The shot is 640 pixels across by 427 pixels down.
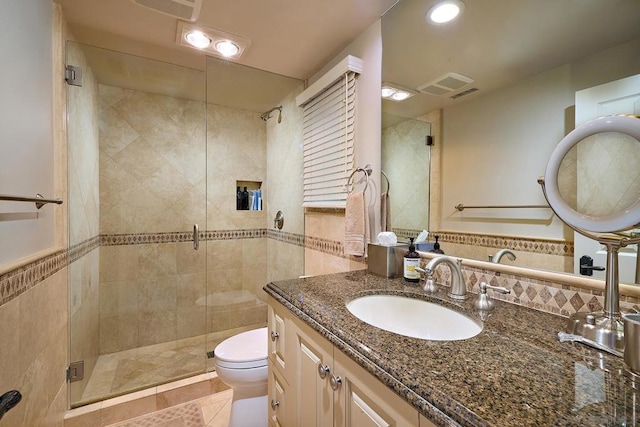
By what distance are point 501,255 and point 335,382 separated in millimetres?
773

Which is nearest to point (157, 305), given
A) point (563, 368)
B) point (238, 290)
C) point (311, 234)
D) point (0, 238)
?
point (238, 290)

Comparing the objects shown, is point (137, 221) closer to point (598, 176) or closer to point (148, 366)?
point (148, 366)

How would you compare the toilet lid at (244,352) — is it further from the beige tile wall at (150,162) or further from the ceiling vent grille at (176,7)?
the ceiling vent grille at (176,7)

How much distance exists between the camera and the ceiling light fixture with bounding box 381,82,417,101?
1.46 m

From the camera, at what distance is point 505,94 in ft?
3.55

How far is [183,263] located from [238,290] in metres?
0.58

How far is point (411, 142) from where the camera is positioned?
1492 millimetres

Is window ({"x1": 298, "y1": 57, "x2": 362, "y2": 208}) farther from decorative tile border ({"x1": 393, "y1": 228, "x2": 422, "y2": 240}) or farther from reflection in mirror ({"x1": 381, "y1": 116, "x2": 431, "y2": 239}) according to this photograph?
decorative tile border ({"x1": 393, "y1": 228, "x2": 422, "y2": 240})

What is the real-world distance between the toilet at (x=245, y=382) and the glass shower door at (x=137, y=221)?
0.77 meters

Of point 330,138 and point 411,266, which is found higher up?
point 330,138

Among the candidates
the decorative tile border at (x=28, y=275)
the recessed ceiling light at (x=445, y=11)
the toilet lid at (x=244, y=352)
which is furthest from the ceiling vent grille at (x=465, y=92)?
the decorative tile border at (x=28, y=275)

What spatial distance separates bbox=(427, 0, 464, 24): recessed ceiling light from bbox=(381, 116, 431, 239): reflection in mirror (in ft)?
1.46

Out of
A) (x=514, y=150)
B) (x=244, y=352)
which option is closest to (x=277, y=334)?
(x=244, y=352)

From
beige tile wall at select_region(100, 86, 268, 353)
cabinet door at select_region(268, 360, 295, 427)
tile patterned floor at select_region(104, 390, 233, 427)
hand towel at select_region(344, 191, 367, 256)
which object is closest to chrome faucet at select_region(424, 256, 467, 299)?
hand towel at select_region(344, 191, 367, 256)
